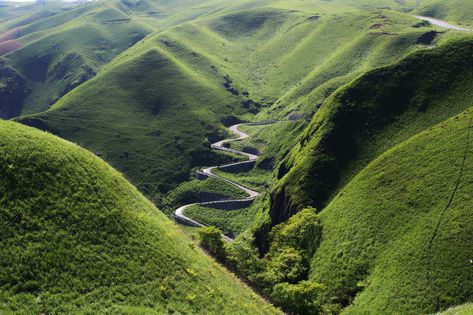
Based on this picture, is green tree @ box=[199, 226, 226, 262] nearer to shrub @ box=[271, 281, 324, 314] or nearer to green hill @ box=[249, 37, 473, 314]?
shrub @ box=[271, 281, 324, 314]

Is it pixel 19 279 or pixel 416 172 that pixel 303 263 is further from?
pixel 19 279

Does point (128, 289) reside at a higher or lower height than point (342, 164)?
higher

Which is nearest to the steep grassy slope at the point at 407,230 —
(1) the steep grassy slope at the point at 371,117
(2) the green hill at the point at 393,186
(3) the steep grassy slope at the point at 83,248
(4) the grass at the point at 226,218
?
(2) the green hill at the point at 393,186

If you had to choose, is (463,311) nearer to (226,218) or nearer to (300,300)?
(300,300)

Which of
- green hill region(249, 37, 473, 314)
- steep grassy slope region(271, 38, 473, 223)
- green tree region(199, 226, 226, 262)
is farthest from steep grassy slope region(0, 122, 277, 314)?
steep grassy slope region(271, 38, 473, 223)

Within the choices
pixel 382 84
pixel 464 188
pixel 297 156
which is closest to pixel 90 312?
pixel 464 188

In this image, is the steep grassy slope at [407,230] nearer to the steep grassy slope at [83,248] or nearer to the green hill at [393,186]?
the green hill at [393,186]
